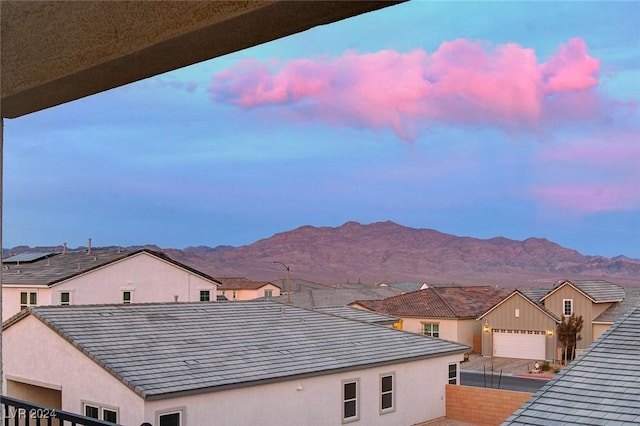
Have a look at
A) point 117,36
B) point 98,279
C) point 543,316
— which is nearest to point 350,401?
point 98,279

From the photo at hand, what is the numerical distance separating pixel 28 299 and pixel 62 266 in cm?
272

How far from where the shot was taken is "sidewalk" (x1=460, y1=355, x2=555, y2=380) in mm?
33600

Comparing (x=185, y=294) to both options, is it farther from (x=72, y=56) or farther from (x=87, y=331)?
(x=72, y=56)

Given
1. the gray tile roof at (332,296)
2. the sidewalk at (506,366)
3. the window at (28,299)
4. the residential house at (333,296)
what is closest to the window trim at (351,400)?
the sidewalk at (506,366)

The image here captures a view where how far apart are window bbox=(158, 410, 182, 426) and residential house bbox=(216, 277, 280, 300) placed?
52.4 metres

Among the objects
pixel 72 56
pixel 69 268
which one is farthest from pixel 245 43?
pixel 69 268

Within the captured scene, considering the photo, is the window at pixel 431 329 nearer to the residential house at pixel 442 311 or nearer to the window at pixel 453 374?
the residential house at pixel 442 311

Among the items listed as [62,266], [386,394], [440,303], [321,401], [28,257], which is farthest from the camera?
[440,303]

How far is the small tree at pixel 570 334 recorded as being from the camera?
36750mm

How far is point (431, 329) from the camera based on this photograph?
42.3 metres

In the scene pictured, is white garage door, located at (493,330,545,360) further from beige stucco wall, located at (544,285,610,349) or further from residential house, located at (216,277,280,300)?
residential house, located at (216,277,280,300)

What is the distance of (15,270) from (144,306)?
15.5 meters

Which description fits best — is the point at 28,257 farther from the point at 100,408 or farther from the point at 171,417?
the point at 171,417

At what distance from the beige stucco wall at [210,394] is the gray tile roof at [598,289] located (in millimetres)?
22212
